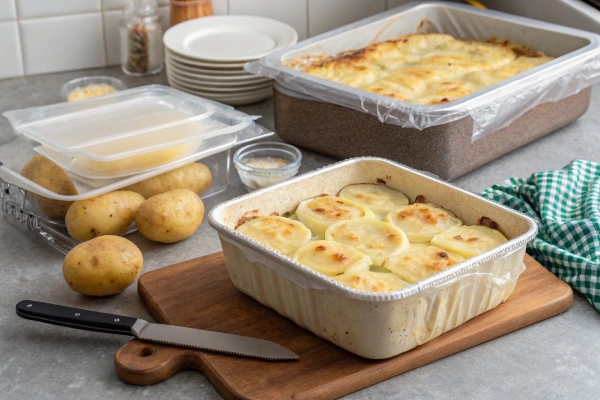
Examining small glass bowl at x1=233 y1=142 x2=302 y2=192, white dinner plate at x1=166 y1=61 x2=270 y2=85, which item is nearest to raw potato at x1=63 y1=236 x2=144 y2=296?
small glass bowl at x1=233 y1=142 x2=302 y2=192

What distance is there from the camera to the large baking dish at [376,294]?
1098 mm

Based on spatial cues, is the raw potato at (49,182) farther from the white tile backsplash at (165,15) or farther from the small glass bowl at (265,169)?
the white tile backsplash at (165,15)

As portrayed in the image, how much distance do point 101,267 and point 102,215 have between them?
175mm

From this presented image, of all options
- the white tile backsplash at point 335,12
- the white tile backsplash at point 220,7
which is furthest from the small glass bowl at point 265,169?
the white tile backsplash at point 335,12

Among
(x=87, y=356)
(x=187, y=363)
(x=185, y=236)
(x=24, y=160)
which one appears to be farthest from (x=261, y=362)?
→ (x=24, y=160)

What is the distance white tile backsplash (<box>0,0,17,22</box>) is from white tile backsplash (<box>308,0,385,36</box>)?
84 centimetres

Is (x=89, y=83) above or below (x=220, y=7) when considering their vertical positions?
below

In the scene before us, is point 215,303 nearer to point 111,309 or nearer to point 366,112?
point 111,309

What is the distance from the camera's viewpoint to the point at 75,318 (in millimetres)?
1212

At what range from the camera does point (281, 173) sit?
170cm

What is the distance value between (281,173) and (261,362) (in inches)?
23.7

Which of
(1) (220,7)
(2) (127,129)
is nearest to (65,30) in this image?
(1) (220,7)

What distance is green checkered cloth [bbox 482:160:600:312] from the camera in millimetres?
1369

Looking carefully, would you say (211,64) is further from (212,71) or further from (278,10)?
(278,10)
